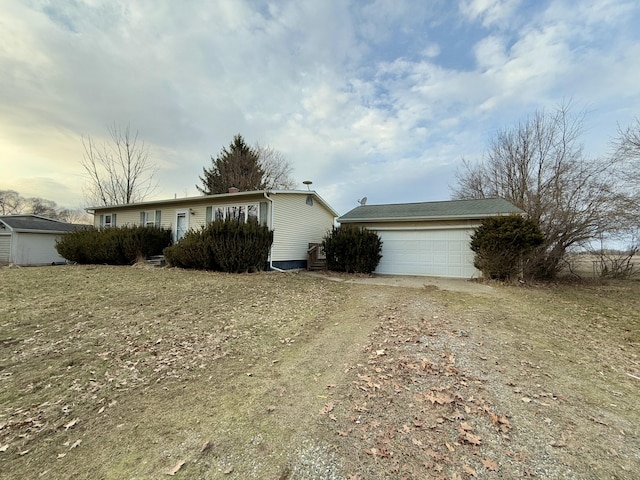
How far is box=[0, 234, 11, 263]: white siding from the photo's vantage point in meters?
17.4

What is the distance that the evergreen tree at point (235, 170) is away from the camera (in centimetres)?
2525

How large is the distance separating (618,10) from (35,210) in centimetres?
5571

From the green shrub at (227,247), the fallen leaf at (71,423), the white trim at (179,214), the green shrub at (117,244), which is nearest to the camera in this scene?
the fallen leaf at (71,423)

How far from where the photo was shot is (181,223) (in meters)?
14.0

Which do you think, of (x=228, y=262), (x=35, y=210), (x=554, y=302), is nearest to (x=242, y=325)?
(x=228, y=262)

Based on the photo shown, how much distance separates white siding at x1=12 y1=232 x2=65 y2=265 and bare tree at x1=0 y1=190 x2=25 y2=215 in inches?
1113

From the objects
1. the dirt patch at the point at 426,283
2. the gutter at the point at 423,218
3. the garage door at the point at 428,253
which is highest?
the gutter at the point at 423,218

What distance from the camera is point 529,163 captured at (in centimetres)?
1612

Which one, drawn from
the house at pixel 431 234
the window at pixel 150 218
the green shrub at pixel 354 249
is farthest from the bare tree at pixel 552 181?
the window at pixel 150 218

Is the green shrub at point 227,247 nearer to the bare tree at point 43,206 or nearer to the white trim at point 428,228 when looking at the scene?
the white trim at point 428,228

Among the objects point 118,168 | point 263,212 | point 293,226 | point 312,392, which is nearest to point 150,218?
point 263,212

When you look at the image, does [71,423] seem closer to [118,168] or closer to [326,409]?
[326,409]

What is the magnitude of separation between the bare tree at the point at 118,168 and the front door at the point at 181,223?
1201 centimetres

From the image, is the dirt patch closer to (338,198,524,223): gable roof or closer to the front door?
(338,198,524,223): gable roof
